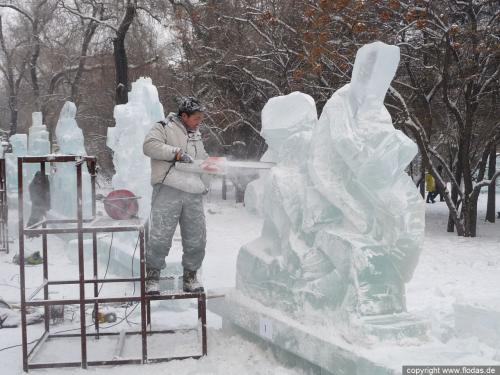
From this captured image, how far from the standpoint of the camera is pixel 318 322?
15.3ft

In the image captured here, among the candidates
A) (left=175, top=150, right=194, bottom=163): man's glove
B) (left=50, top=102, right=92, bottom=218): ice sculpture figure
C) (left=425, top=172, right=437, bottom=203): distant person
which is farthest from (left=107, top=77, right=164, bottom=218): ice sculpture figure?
(left=425, top=172, right=437, bottom=203): distant person

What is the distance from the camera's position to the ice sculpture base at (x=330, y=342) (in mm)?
3969

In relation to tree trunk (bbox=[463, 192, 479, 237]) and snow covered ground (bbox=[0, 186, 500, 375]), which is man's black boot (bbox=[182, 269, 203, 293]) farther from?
tree trunk (bbox=[463, 192, 479, 237])

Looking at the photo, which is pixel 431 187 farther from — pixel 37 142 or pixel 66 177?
pixel 37 142

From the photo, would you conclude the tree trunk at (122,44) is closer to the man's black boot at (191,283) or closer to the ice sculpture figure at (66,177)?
the ice sculpture figure at (66,177)

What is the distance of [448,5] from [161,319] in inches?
374

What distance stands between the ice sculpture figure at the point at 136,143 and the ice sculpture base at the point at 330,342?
4.85m

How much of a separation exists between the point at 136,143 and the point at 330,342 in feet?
20.8

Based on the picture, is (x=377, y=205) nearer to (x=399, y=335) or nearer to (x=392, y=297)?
(x=392, y=297)

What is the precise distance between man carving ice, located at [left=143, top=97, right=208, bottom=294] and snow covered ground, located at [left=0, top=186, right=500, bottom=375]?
69cm

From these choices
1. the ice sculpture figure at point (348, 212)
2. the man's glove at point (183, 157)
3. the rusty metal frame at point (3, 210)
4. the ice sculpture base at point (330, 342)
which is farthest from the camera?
the rusty metal frame at point (3, 210)

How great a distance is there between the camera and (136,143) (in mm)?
9820

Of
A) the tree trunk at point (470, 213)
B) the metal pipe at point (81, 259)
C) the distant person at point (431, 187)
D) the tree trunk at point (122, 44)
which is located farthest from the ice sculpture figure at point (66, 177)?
the distant person at point (431, 187)

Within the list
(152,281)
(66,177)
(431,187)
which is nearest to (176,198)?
(152,281)
